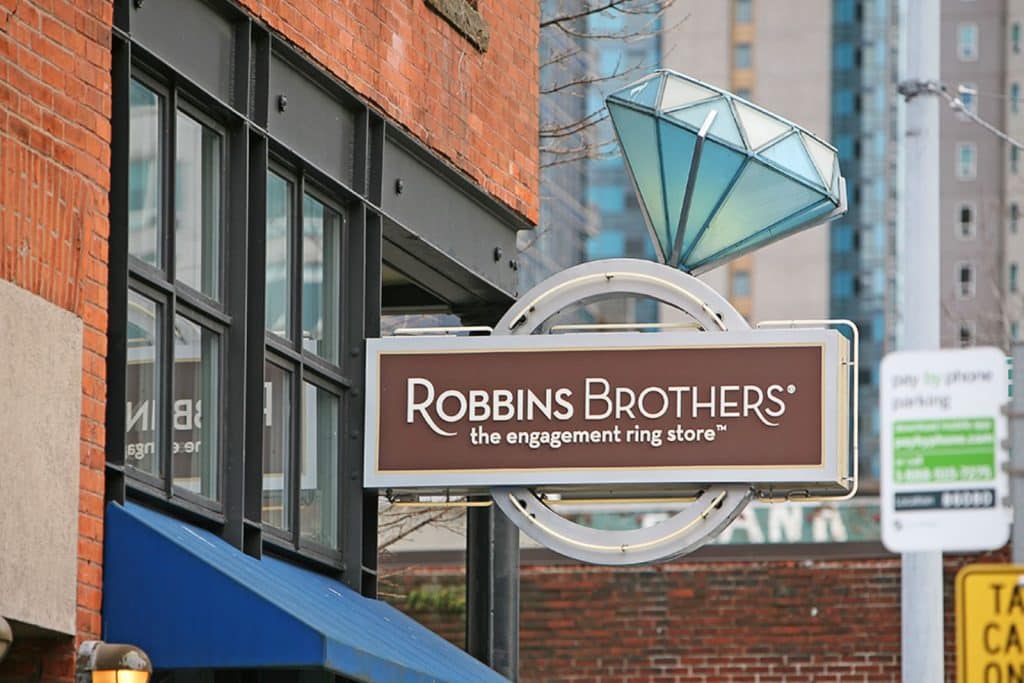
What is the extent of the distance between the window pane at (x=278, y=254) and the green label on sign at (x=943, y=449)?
5806mm

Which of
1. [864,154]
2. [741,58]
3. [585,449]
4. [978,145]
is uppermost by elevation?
[741,58]

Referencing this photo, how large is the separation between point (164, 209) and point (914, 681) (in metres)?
4.59

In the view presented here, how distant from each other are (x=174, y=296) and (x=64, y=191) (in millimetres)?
1340

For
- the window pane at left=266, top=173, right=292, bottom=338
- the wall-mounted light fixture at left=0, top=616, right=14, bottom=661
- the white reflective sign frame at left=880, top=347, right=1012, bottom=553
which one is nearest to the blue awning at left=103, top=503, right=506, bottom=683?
the wall-mounted light fixture at left=0, top=616, right=14, bottom=661

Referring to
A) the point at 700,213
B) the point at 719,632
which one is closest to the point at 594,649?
A: the point at 719,632

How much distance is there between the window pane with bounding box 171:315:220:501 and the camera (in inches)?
421

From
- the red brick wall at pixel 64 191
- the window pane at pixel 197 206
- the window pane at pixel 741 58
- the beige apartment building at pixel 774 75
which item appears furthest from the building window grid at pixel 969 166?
the red brick wall at pixel 64 191

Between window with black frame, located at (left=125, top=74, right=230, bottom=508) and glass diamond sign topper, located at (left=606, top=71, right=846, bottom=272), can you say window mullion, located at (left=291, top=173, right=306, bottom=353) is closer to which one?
window with black frame, located at (left=125, top=74, right=230, bottom=508)

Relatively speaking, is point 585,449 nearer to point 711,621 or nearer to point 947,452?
point 947,452

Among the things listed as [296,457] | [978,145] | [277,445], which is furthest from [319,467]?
[978,145]

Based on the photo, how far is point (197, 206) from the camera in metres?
11.0

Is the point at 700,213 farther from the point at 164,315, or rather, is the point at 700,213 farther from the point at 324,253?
the point at 164,315

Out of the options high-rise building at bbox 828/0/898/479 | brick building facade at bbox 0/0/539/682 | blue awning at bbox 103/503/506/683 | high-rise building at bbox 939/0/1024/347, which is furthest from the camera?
high-rise building at bbox 828/0/898/479

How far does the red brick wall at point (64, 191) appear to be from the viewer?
8914 millimetres
